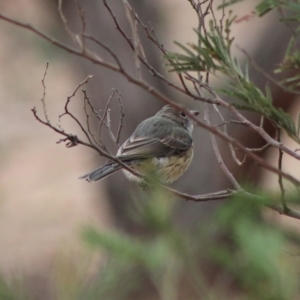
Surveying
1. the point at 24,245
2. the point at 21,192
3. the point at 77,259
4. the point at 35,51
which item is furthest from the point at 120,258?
the point at 21,192

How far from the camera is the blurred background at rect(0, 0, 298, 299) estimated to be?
25.8 feet

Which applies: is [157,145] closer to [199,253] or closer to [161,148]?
[161,148]

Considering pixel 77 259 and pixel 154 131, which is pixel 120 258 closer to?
pixel 77 259

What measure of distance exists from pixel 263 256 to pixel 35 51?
311 inches

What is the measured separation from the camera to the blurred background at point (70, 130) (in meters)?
7.87

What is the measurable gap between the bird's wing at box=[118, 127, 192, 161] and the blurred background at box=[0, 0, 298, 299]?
75cm

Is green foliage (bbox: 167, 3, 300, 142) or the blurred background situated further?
the blurred background

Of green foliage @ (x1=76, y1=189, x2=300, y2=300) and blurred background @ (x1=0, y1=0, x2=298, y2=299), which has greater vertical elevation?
blurred background @ (x1=0, y1=0, x2=298, y2=299)

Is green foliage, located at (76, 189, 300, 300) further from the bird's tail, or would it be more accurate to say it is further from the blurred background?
the blurred background

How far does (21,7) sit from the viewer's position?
10.2 metres

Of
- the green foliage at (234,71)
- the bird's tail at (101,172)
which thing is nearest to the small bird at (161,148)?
the bird's tail at (101,172)

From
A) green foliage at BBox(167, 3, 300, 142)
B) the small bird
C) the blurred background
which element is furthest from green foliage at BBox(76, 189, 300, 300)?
the blurred background

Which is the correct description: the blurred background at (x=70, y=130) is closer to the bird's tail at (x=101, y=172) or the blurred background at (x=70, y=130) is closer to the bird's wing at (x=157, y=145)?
the bird's wing at (x=157, y=145)

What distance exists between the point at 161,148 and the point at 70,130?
6.87 m
